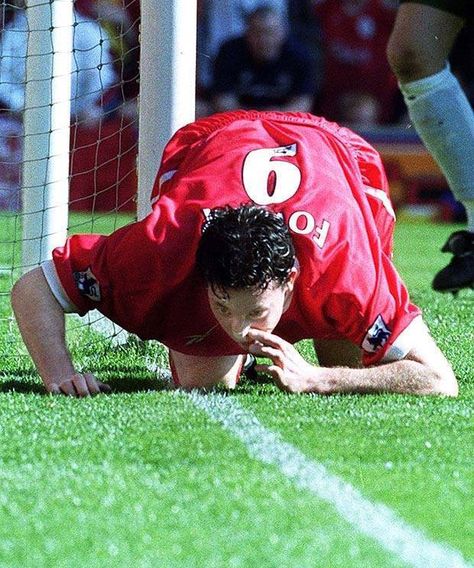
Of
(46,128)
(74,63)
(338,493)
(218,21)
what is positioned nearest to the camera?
(338,493)

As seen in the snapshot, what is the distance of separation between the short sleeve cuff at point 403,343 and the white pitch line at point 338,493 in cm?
44

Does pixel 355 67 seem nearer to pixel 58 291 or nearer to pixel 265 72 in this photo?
pixel 265 72

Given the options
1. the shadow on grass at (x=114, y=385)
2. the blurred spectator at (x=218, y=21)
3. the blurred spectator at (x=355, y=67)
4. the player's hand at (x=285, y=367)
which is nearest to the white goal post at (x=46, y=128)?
the shadow on grass at (x=114, y=385)

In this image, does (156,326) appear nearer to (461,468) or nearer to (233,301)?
(233,301)

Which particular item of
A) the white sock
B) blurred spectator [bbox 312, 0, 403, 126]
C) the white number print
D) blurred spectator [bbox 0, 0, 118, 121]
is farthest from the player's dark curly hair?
blurred spectator [bbox 312, 0, 403, 126]

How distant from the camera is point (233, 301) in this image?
3779mm

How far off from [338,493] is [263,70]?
35.8 feet

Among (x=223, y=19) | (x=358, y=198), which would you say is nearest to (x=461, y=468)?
(x=358, y=198)

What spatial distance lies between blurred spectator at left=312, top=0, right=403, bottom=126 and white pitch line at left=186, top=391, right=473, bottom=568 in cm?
1100

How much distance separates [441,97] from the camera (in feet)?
15.3

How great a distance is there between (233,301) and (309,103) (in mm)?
10281

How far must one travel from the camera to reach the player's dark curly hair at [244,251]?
371cm

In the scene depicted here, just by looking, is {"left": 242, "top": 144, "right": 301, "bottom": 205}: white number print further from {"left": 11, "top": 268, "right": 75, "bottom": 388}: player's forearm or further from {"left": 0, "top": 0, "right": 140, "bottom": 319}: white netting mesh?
{"left": 0, "top": 0, "right": 140, "bottom": 319}: white netting mesh

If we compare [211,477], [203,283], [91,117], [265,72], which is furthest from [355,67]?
[211,477]
